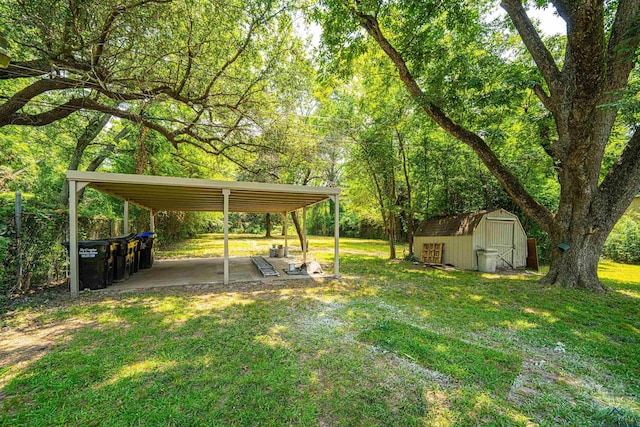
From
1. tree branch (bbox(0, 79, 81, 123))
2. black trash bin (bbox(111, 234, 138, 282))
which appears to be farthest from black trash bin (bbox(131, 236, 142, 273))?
tree branch (bbox(0, 79, 81, 123))

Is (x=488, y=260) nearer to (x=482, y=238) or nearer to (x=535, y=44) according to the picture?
(x=482, y=238)

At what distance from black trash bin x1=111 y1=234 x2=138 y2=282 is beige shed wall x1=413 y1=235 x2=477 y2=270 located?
1021 cm

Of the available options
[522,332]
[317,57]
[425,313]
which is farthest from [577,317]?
[317,57]

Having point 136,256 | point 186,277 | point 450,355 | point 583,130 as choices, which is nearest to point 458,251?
point 583,130

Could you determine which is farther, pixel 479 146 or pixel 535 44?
pixel 479 146

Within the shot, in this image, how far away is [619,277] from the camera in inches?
308

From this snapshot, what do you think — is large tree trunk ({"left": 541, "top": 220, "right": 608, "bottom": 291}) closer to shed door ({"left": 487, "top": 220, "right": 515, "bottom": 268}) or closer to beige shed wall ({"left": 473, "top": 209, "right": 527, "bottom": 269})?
beige shed wall ({"left": 473, "top": 209, "right": 527, "bottom": 269})

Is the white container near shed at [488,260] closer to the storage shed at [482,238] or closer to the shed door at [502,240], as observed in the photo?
the storage shed at [482,238]

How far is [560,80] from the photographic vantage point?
555cm

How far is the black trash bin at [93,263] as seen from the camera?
5320 millimetres

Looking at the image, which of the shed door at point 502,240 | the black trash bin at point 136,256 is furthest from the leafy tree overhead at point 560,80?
the black trash bin at point 136,256

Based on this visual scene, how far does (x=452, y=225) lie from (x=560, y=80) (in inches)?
210

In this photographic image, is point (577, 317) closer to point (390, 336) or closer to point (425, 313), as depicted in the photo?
point (425, 313)

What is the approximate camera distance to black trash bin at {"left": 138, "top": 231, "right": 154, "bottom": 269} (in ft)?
26.9
